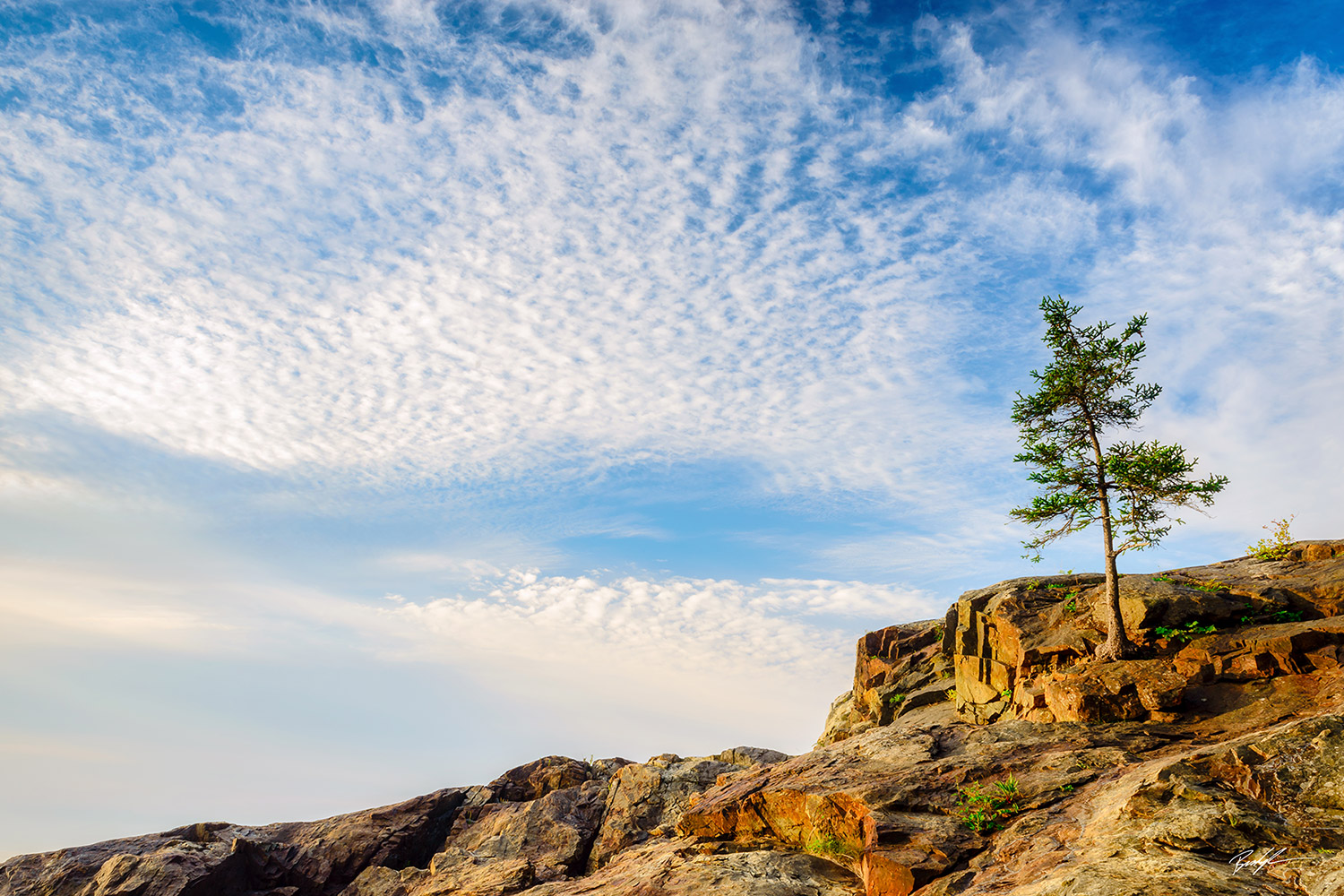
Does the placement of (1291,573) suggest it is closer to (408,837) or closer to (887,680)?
(887,680)

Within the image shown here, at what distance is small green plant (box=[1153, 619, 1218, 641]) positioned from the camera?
791 inches

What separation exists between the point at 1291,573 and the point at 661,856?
74.9 feet

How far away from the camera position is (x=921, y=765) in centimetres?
1775

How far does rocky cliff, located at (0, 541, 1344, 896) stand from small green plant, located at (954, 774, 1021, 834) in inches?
2.4

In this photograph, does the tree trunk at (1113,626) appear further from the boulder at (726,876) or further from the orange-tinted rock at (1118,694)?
the boulder at (726,876)

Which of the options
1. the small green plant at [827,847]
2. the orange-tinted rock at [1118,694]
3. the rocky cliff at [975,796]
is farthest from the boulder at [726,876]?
the orange-tinted rock at [1118,694]

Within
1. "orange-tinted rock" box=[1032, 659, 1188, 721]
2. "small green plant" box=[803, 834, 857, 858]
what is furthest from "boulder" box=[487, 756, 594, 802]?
"orange-tinted rock" box=[1032, 659, 1188, 721]

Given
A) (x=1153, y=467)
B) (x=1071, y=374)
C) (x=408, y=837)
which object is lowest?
(x=408, y=837)

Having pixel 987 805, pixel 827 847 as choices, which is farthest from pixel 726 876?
pixel 987 805

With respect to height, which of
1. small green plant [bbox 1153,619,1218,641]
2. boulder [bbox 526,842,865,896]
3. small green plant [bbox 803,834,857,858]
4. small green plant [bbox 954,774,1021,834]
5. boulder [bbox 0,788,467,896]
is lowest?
boulder [bbox 0,788,467,896]

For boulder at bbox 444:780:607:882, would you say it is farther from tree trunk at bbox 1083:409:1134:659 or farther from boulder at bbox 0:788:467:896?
tree trunk at bbox 1083:409:1134:659

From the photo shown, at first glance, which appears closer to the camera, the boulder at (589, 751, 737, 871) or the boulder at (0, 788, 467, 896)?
the boulder at (589, 751, 737, 871)

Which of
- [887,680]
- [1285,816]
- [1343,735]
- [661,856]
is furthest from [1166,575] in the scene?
[661,856]

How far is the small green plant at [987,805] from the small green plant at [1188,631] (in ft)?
28.4
